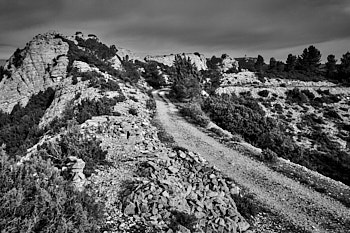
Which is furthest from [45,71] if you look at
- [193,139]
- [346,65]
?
[346,65]

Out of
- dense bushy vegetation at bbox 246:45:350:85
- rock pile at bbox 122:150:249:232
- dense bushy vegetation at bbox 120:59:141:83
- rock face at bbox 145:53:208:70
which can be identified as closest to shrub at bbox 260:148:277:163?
rock pile at bbox 122:150:249:232

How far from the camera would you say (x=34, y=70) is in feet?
121

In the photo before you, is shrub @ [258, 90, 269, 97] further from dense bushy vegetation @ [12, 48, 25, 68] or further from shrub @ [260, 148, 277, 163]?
dense bushy vegetation @ [12, 48, 25, 68]

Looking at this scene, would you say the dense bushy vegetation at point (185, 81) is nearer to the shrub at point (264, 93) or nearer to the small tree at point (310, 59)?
the shrub at point (264, 93)

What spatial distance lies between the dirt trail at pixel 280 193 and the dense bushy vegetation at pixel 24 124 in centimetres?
1186

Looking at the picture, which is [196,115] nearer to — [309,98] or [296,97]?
[296,97]

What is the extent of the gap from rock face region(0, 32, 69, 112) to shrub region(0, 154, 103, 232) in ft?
98.3

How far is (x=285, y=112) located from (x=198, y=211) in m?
34.6

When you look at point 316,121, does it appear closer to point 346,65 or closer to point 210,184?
point 210,184

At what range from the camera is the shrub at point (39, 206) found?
462cm

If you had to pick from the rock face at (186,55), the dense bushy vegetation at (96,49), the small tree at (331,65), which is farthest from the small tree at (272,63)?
the dense bushy vegetation at (96,49)

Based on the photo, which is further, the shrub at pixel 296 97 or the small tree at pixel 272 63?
the small tree at pixel 272 63

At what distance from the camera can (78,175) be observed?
340 inches

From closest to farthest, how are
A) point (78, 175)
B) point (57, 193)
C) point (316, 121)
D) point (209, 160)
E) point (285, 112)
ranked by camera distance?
point (57, 193) → point (78, 175) → point (209, 160) → point (316, 121) → point (285, 112)
